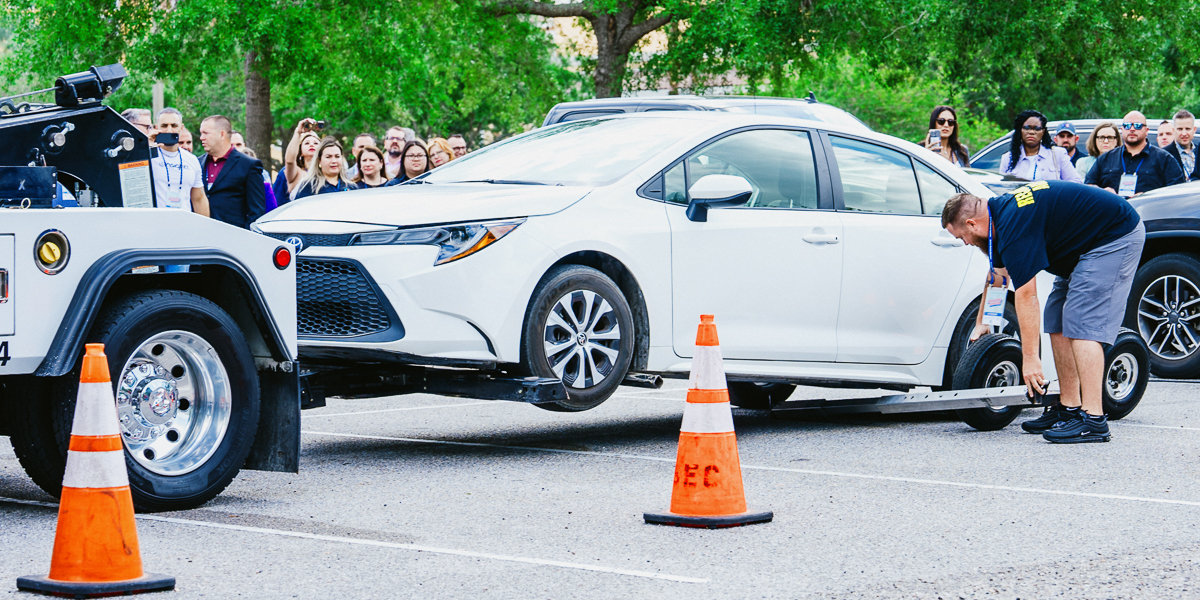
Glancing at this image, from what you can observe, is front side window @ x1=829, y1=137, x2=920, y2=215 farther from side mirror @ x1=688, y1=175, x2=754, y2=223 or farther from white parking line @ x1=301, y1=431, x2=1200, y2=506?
white parking line @ x1=301, y1=431, x2=1200, y2=506

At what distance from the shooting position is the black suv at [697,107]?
13.9 meters

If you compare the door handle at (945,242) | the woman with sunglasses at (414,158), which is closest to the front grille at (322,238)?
the door handle at (945,242)

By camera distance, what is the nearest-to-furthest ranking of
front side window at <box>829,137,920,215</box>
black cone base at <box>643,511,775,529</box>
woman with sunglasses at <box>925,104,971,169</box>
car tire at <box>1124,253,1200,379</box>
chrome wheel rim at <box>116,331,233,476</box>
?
black cone base at <box>643,511,775,529</box> → chrome wheel rim at <box>116,331,233,476</box> → front side window at <box>829,137,920,215</box> → car tire at <box>1124,253,1200,379</box> → woman with sunglasses at <box>925,104,971,169</box>

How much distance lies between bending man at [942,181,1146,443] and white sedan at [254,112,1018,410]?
1.93 feet

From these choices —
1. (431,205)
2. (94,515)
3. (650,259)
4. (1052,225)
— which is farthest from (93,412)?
(1052,225)

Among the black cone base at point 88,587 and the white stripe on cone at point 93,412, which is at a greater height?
the white stripe on cone at point 93,412

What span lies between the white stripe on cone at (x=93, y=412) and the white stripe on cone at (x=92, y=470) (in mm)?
63

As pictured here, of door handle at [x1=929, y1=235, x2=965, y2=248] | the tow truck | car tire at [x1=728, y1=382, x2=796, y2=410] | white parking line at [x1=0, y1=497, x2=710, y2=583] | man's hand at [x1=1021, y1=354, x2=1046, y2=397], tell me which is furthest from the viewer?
car tire at [x1=728, y1=382, x2=796, y2=410]

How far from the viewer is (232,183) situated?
10.5 metres

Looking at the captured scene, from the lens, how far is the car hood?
6.85m

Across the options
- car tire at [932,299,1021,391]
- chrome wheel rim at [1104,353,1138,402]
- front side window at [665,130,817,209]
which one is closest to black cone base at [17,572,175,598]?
front side window at [665,130,817,209]

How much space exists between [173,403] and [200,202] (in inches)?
197

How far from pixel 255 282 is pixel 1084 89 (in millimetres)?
23198

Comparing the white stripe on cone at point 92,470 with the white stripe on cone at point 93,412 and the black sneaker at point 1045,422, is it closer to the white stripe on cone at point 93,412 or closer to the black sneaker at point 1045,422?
the white stripe on cone at point 93,412
